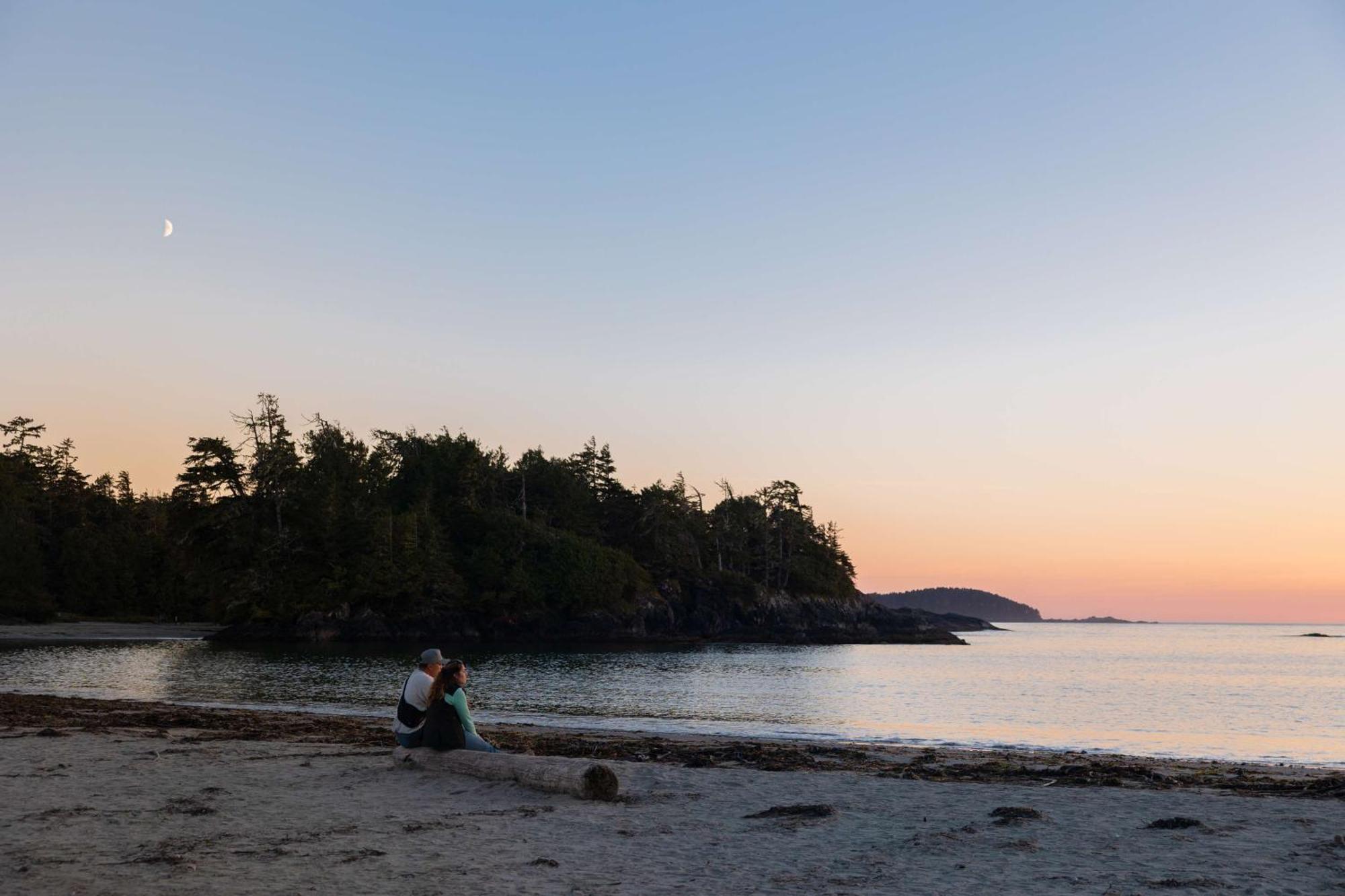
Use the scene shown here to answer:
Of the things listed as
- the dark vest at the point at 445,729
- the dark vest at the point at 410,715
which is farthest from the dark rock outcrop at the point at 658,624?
the dark vest at the point at 445,729

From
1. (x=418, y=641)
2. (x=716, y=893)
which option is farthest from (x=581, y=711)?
(x=418, y=641)

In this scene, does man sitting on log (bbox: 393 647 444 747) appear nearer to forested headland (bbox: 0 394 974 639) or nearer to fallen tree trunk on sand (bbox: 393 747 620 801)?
fallen tree trunk on sand (bbox: 393 747 620 801)

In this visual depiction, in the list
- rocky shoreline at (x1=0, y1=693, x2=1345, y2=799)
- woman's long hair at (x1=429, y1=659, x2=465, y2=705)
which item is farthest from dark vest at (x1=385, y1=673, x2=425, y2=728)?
rocky shoreline at (x1=0, y1=693, x2=1345, y2=799)

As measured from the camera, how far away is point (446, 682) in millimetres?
Answer: 14914

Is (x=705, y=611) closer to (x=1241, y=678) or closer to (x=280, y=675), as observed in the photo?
(x=1241, y=678)

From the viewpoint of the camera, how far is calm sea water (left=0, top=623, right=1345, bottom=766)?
31.2 m

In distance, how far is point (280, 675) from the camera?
4903 cm

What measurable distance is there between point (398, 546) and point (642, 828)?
3825 inches

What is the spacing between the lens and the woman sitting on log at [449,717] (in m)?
14.9

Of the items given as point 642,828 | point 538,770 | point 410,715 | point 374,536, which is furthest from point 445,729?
point 374,536

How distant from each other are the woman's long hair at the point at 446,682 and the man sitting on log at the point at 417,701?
14 centimetres

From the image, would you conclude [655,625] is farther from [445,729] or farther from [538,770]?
[538,770]

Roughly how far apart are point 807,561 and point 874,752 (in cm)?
12295

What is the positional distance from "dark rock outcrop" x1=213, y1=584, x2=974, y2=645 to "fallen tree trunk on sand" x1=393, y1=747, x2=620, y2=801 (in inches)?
3399
